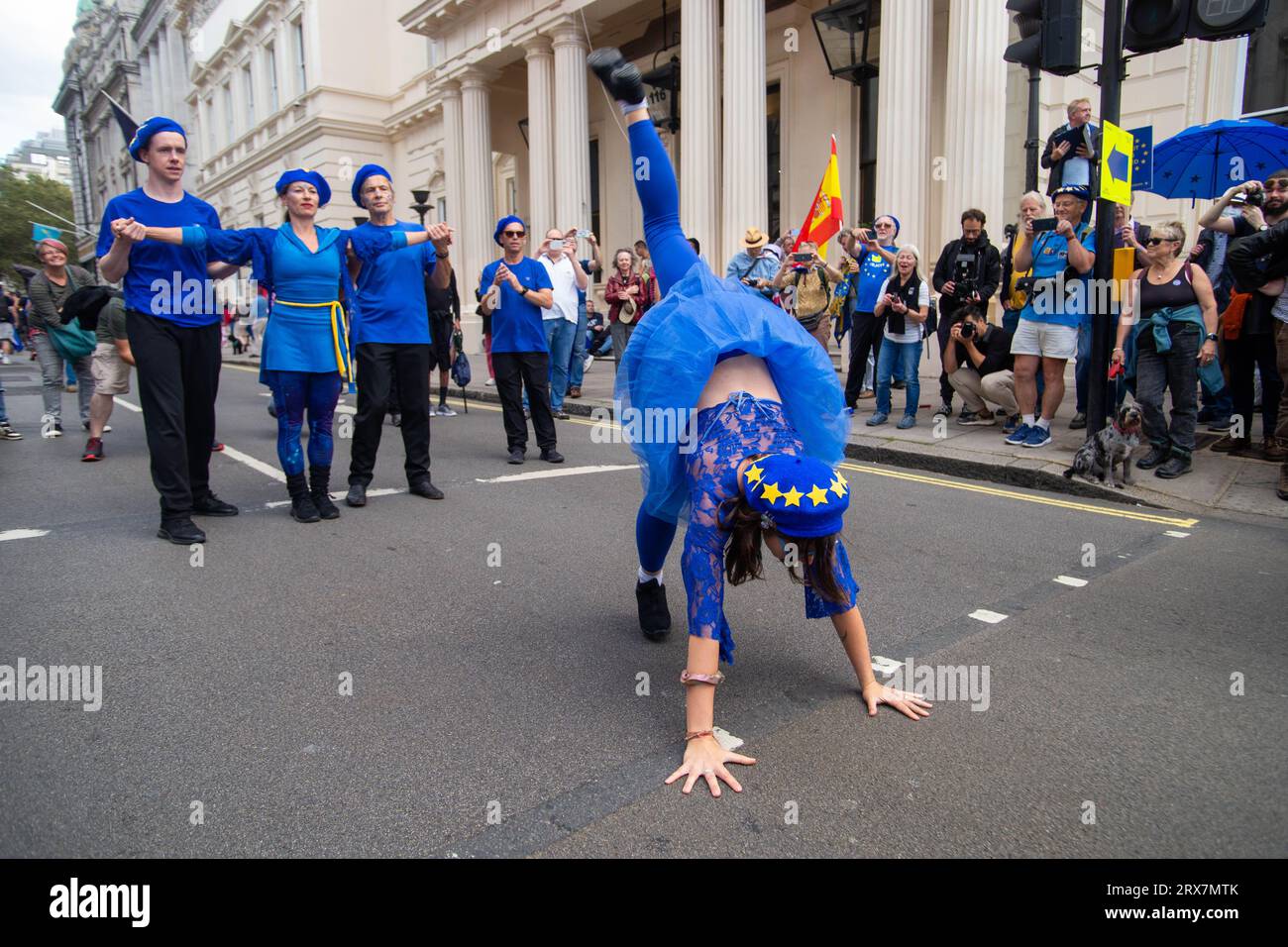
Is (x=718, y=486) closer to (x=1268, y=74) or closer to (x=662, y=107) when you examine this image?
(x=1268, y=74)

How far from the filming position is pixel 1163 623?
387cm

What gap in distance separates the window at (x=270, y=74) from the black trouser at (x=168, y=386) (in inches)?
1303

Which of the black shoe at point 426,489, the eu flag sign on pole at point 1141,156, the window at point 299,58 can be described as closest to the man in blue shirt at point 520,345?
the black shoe at point 426,489

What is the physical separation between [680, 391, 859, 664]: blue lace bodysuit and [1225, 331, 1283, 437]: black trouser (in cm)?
615

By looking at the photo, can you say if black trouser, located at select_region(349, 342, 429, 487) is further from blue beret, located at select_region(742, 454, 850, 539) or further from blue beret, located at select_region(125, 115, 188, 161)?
blue beret, located at select_region(742, 454, 850, 539)

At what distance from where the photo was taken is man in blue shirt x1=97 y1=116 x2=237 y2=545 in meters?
5.16

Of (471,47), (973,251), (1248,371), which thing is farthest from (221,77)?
(1248,371)

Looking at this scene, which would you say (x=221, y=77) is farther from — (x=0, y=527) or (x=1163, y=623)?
(x=1163, y=623)

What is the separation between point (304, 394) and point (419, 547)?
56.8 inches

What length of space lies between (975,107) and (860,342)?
4.53 metres

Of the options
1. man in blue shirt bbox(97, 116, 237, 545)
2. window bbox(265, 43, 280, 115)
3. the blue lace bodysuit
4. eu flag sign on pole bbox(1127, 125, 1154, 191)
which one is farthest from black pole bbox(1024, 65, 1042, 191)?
window bbox(265, 43, 280, 115)

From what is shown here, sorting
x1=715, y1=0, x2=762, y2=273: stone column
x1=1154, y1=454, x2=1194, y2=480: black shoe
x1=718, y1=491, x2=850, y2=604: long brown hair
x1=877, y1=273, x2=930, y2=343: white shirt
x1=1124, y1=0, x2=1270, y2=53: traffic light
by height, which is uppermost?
x1=715, y1=0, x2=762, y2=273: stone column

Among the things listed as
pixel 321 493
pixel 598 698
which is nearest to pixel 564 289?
pixel 321 493

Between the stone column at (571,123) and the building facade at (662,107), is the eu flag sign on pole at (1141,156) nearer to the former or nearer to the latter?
the building facade at (662,107)
